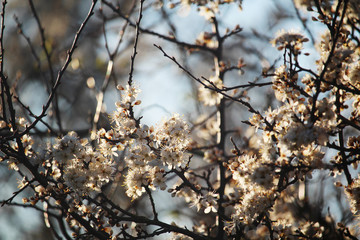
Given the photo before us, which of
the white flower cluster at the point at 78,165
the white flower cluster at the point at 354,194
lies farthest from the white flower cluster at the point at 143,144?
the white flower cluster at the point at 354,194

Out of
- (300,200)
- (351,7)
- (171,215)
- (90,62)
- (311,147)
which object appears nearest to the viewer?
(311,147)

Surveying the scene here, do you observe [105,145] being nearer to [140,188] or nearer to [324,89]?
[140,188]

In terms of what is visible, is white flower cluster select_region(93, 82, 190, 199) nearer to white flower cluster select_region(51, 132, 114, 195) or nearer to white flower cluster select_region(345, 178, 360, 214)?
→ white flower cluster select_region(51, 132, 114, 195)

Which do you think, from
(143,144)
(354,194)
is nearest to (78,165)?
(143,144)

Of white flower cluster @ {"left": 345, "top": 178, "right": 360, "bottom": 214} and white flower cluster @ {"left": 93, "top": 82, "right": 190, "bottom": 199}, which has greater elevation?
white flower cluster @ {"left": 93, "top": 82, "right": 190, "bottom": 199}

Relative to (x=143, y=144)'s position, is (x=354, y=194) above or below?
below

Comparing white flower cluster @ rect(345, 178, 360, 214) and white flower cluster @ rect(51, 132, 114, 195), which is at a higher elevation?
white flower cluster @ rect(51, 132, 114, 195)

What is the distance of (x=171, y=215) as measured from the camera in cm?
542

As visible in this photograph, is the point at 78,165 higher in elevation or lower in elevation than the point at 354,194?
higher

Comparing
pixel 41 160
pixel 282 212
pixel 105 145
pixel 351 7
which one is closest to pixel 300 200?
pixel 282 212

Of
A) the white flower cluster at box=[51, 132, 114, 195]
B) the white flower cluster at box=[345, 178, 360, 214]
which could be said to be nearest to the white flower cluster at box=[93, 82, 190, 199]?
the white flower cluster at box=[51, 132, 114, 195]

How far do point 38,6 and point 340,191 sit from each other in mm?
8509

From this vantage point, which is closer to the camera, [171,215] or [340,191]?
[340,191]

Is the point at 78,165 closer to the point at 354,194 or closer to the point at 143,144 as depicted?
the point at 143,144
